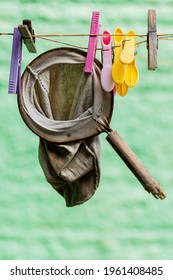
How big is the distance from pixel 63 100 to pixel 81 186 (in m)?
0.30

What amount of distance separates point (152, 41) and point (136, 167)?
1.35 feet

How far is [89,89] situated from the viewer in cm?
312

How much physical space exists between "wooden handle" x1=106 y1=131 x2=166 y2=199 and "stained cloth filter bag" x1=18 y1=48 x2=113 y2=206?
0.06 metres

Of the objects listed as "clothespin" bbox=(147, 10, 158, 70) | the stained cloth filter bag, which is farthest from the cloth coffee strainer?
"clothespin" bbox=(147, 10, 158, 70)

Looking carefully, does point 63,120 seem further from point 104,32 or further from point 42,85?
point 104,32

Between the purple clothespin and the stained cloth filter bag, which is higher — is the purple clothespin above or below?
above

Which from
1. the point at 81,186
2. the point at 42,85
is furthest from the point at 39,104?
the point at 81,186

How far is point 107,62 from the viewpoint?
10.0 ft

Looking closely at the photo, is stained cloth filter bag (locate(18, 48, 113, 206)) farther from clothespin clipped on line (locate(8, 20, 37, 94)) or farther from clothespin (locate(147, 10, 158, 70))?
clothespin (locate(147, 10, 158, 70))

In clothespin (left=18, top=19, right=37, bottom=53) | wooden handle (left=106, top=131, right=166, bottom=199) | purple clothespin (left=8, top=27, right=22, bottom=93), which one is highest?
clothespin (left=18, top=19, right=37, bottom=53)

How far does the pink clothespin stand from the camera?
3.05m

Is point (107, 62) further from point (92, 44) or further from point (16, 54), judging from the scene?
point (16, 54)

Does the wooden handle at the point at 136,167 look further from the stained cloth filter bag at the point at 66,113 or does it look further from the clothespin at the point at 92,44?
Answer: the clothespin at the point at 92,44

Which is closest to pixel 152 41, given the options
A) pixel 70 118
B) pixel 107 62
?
pixel 107 62
